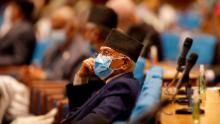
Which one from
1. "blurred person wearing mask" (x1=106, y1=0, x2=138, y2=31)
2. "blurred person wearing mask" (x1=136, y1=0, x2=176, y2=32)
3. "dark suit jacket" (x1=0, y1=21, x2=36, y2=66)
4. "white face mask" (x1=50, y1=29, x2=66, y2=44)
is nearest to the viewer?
"blurred person wearing mask" (x1=106, y1=0, x2=138, y2=31)

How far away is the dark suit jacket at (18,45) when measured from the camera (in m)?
7.30

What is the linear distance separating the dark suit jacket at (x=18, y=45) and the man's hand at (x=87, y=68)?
3103 mm

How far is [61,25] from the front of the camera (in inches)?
302

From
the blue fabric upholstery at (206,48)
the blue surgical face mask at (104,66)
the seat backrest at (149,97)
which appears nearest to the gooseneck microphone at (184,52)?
the seat backrest at (149,97)

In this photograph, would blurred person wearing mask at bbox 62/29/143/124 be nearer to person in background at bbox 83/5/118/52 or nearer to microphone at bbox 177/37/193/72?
microphone at bbox 177/37/193/72

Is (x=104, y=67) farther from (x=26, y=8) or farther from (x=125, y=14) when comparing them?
(x=26, y=8)

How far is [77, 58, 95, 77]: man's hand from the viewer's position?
4098 mm

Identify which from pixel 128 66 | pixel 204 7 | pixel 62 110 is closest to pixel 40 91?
pixel 62 110

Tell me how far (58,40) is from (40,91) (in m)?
1.80

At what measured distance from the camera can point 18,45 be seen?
737 centimetres

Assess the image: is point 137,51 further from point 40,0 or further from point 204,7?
point 40,0

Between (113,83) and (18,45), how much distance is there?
4.01 metres

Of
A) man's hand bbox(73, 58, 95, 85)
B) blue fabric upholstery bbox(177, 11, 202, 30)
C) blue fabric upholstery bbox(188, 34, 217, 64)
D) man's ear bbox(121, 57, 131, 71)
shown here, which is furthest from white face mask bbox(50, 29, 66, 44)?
man's ear bbox(121, 57, 131, 71)

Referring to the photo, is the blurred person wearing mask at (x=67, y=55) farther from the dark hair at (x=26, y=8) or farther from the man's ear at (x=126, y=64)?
the man's ear at (x=126, y=64)
